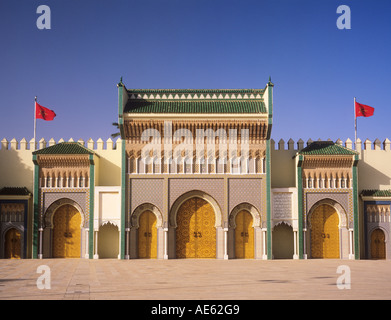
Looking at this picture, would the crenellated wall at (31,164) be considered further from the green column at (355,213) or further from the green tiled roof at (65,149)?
the green column at (355,213)

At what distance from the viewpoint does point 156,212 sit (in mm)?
25641

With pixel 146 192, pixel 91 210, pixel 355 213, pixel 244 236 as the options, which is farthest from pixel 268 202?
pixel 91 210

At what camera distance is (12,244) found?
1022 inches

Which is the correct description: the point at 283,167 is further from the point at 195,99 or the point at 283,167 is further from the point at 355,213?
the point at 195,99

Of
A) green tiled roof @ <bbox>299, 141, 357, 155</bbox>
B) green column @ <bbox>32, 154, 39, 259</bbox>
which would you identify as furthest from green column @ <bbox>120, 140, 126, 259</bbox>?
green tiled roof @ <bbox>299, 141, 357, 155</bbox>

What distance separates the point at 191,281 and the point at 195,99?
12867 mm

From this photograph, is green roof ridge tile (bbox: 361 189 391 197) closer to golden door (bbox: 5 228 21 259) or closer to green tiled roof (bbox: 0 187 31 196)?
green tiled roof (bbox: 0 187 31 196)

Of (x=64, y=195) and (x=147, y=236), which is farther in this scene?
(x=64, y=195)

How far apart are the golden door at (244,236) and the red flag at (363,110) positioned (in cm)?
853

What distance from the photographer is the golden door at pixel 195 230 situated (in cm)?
2555

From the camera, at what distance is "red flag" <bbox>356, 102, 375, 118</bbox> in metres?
28.1

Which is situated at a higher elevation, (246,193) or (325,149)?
(325,149)

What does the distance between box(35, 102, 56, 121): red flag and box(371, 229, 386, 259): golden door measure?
1814 cm

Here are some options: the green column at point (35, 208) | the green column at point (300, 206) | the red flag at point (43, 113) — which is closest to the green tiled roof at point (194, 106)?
the green column at point (300, 206)
